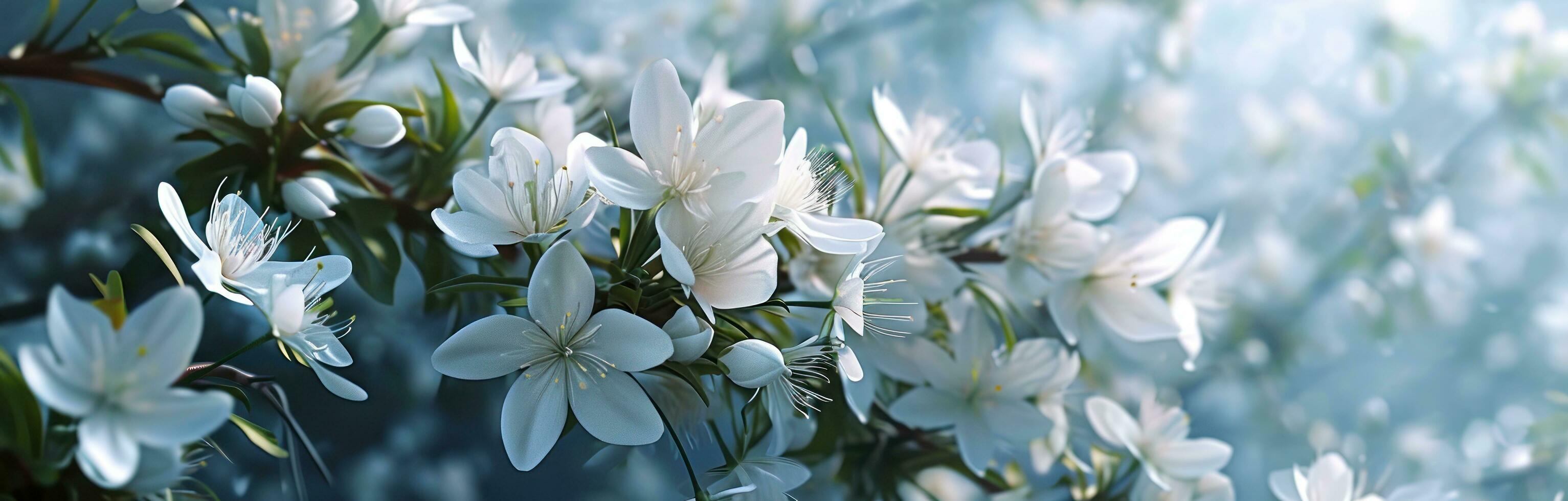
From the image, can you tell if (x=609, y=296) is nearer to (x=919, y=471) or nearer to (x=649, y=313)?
(x=649, y=313)

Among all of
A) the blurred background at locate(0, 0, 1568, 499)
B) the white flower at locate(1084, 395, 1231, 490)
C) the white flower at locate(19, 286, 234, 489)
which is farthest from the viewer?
the blurred background at locate(0, 0, 1568, 499)

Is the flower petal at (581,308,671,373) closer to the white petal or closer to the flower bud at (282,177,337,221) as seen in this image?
the white petal

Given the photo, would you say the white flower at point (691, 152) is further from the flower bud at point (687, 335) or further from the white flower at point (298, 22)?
Result: the white flower at point (298, 22)

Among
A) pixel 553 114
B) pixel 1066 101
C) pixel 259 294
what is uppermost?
pixel 1066 101

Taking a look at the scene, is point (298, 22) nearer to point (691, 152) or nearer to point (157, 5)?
point (157, 5)

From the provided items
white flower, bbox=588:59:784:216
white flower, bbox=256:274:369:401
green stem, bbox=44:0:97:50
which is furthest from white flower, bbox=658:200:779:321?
green stem, bbox=44:0:97:50

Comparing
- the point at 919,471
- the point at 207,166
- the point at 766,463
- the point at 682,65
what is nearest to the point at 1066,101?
the point at 682,65

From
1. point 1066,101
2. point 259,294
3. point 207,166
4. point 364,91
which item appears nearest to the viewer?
point 259,294
